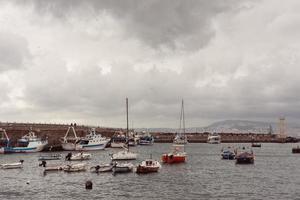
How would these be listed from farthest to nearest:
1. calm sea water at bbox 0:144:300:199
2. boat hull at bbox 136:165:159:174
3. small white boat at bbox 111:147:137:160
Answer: small white boat at bbox 111:147:137:160, boat hull at bbox 136:165:159:174, calm sea water at bbox 0:144:300:199

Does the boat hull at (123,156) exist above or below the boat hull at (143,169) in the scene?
above

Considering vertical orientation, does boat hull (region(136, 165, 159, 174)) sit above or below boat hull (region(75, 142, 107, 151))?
below

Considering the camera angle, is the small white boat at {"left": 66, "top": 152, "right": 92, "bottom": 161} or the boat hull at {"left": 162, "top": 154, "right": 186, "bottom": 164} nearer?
the boat hull at {"left": 162, "top": 154, "right": 186, "bottom": 164}

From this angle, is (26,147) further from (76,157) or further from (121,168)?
(121,168)

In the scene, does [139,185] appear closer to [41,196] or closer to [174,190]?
[174,190]

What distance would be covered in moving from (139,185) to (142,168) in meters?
13.5

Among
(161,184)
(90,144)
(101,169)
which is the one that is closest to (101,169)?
(101,169)

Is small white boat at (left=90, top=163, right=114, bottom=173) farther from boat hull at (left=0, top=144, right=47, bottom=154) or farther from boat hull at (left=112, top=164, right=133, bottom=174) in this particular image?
boat hull at (left=0, top=144, right=47, bottom=154)

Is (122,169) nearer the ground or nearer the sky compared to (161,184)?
nearer the sky

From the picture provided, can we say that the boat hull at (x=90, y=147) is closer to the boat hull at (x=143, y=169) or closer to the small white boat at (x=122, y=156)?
the small white boat at (x=122, y=156)

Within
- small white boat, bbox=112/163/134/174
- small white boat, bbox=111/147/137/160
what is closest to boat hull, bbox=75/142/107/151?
small white boat, bbox=111/147/137/160

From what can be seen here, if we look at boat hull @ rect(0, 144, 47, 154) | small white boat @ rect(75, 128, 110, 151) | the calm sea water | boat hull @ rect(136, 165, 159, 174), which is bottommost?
the calm sea water

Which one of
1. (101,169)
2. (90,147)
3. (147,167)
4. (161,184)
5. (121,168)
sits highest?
(90,147)

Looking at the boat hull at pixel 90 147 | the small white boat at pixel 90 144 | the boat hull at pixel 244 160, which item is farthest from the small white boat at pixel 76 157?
the small white boat at pixel 90 144
